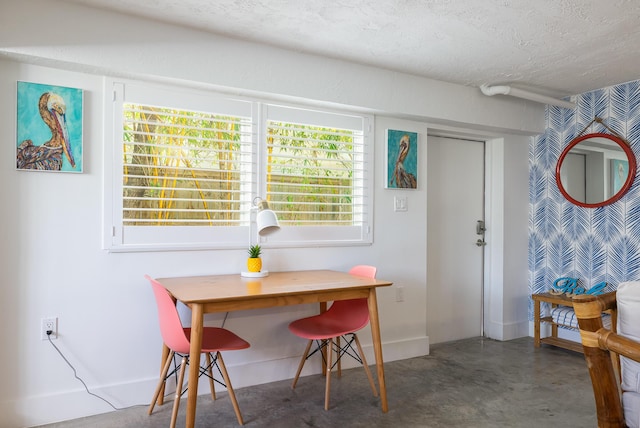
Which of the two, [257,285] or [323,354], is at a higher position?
[257,285]

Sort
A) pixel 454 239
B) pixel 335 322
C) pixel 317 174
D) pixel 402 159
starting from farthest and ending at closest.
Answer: pixel 454 239, pixel 402 159, pixel 317 174, pixel 335 322

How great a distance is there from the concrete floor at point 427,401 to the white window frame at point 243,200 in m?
0.96

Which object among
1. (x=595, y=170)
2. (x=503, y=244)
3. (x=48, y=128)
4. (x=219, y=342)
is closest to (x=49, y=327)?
(x=219, y=342)

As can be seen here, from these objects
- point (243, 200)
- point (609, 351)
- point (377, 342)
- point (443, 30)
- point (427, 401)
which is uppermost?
point (443, 30)

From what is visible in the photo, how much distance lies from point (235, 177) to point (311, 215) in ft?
2.07

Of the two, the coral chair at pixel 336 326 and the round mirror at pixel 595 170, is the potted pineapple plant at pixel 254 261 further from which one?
the round mirror at pixel 595 170

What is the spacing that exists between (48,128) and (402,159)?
245cm

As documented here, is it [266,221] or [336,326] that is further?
[336,326]

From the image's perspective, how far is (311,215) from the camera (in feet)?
10.6

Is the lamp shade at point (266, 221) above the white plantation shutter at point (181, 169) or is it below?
below

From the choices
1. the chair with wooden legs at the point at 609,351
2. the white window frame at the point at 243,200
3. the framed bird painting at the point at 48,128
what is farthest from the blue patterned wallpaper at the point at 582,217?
the framed bird painting at the point at 48,128

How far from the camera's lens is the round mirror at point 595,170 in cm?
358

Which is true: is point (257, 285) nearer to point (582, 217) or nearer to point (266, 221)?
point (266, 221)

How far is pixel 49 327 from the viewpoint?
2.40 m
